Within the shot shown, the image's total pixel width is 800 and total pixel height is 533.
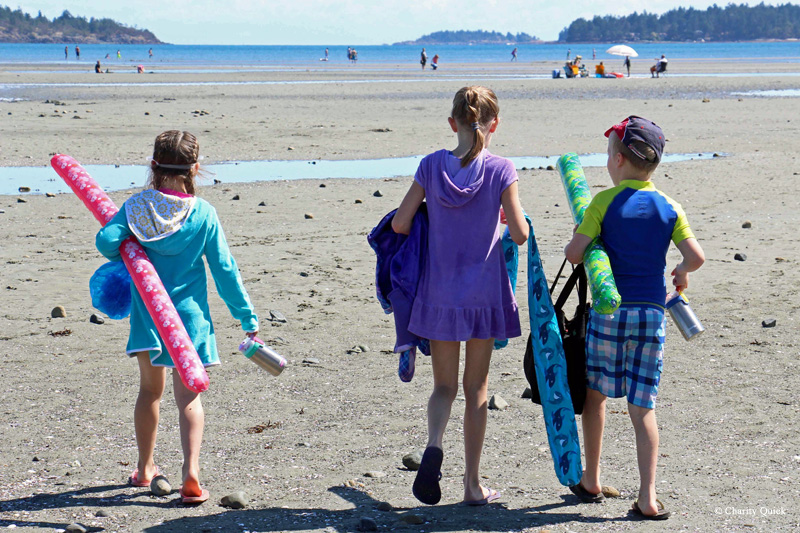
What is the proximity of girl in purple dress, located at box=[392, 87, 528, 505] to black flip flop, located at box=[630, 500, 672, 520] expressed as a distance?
95cm

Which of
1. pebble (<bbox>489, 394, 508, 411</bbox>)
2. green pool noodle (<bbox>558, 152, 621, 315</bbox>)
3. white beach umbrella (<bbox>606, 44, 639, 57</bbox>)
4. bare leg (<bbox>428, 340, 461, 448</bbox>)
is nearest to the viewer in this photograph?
green pool noodle (<bbox>558, 152, 621, 315</bbox>)

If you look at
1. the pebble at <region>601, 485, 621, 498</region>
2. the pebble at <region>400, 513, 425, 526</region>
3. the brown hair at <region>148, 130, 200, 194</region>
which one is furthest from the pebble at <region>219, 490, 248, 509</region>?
the pebble at <region>601, 485, 621, 498</region>

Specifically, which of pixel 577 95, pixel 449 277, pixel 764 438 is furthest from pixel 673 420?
pixel 577 95

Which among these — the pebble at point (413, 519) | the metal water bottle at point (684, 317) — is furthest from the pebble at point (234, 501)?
the metal water bottle at point (684, 317)

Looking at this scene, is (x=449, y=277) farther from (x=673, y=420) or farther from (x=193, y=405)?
(x=673, y=420)

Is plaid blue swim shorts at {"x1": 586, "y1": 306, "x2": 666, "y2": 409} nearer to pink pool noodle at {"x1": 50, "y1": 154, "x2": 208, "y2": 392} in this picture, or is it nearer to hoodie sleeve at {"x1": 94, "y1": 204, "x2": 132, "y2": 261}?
pink pool noodle at {"x1": 50, "y1": 154, "x2": 208, "y2": 392}

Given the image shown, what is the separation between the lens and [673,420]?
5.51 metres

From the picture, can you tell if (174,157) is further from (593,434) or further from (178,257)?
(593,434)

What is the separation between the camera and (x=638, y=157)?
417cm

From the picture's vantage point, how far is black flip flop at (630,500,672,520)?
4.20m

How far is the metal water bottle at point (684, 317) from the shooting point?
4.32 metres

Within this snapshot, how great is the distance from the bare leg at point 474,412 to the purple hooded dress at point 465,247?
0.15 m

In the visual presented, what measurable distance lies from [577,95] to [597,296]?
31258 mm

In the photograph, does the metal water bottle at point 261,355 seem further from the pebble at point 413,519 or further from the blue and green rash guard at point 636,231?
the blue and green rash guard at point 636,231
